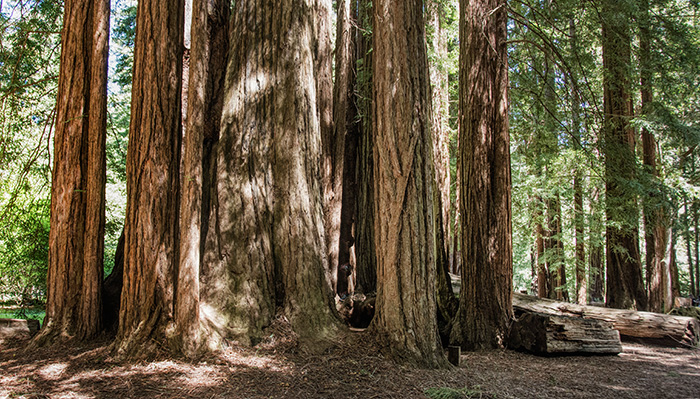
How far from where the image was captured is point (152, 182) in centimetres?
445

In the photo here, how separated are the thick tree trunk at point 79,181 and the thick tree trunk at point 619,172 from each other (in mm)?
8067

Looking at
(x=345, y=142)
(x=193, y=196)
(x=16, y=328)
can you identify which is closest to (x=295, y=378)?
(x=193, y=196)

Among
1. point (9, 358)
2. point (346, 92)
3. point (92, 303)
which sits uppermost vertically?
point (346, 92)

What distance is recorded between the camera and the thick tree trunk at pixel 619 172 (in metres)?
8.56

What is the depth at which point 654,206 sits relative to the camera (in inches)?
347

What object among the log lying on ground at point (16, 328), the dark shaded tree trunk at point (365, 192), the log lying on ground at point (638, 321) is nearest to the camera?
the log lying on ground at point (16, 328)

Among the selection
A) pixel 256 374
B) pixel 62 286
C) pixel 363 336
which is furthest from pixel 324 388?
pixel 62 286

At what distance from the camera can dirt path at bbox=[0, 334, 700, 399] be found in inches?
141

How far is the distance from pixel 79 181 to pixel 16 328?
191 cm

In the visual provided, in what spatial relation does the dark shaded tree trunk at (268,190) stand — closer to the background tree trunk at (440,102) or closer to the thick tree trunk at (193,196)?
the thick tree trunk at (193,196)

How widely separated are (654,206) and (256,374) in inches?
334

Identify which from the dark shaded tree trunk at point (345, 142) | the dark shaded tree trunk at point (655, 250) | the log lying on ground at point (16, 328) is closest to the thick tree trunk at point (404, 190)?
the dark shaded tree trunk at point (345, 142)

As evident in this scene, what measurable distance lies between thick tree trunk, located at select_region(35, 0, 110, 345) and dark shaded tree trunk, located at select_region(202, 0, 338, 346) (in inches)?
51.3

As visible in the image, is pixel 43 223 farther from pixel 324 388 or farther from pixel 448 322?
pixel 448 322
